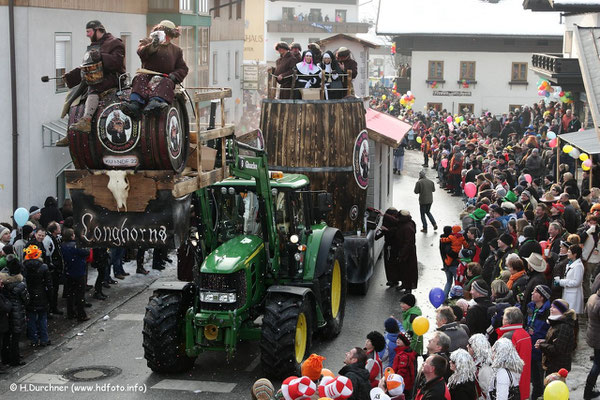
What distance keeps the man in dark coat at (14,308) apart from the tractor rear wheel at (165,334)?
1.77m

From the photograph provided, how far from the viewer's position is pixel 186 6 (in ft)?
96.7

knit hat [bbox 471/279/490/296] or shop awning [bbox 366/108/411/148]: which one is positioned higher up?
shop awning [bbox 366/108/411/148]

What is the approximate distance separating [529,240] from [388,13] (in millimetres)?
41345

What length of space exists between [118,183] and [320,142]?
659 centimetres

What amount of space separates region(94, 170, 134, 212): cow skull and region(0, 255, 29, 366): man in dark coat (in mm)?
2805

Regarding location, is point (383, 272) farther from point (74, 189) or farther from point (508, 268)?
point (74, 189)

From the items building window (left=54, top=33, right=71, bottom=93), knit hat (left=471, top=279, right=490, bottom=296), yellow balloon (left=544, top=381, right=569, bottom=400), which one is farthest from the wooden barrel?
building window (left=54, top=33, right=71, bottom=93)

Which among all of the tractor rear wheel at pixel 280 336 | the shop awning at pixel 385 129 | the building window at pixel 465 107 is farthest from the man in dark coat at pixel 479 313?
the building window at pixel 465 107

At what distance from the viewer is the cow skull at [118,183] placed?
10336mm

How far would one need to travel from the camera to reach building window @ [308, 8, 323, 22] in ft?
269

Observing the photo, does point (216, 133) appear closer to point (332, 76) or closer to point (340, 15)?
point (332, 76)

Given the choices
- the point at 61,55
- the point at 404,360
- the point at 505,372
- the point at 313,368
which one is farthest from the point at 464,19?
the point at 313,368

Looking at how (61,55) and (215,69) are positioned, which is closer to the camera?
(61,55)

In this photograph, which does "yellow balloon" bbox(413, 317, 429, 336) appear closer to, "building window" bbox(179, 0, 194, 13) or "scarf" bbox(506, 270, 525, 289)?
"scarf" bbox(506, 270, 525, 289)
